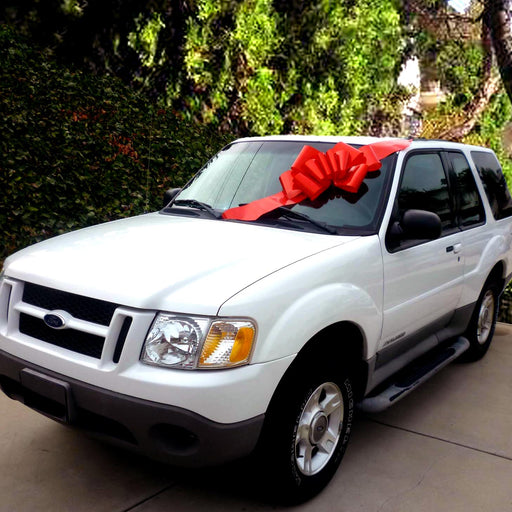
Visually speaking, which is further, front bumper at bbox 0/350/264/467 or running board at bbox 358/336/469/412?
running board at bbox 358/336/469/412

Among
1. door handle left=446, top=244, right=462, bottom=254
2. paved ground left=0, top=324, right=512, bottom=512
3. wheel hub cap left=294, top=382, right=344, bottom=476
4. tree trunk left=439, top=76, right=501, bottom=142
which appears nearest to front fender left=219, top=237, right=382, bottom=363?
wheel hub cap left=294, top=382, right=344, bottom=476

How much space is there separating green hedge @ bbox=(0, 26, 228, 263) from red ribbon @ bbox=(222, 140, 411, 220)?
155 inches

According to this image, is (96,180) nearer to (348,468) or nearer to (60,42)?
(60,42)

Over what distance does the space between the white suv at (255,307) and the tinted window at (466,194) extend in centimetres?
16

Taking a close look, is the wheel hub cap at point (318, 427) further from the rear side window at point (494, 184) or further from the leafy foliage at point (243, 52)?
the leafy foliage at point (243, 52)

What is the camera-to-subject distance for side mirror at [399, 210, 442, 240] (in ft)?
11.1

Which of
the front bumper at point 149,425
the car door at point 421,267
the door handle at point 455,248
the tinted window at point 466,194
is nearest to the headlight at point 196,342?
the front bumper at point 149,425

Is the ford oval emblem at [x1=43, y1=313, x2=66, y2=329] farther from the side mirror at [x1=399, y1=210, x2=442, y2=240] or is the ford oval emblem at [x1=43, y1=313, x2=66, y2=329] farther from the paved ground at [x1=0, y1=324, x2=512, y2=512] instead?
the side mirror at [x1=399, y1=210, x2=442, y2=240]

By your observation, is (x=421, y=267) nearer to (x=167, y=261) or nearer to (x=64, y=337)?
(x=167, y=261)

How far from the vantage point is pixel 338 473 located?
3.37 metres

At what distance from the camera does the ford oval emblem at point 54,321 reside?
9.11 ft

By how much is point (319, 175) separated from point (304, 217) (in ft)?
0.97

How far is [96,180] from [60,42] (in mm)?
3082

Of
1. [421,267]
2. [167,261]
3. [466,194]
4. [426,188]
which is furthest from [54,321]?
[466,194]
